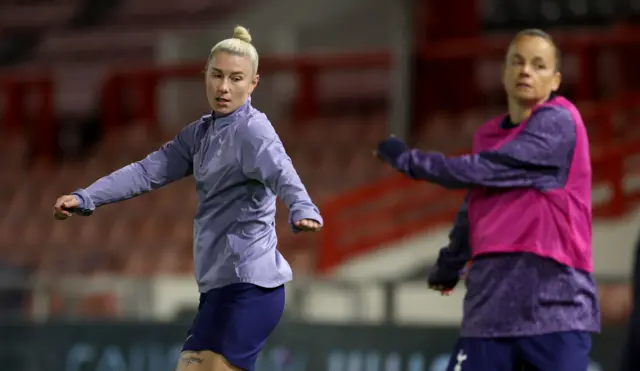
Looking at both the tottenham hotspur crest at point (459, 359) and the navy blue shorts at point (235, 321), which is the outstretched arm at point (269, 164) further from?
the tottenham hotspur crest at point (459, 359)

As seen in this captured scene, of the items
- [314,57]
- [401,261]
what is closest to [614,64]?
[314,57]

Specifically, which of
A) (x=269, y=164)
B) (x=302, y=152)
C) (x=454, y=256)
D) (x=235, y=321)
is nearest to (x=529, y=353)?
(x=454, y=256)

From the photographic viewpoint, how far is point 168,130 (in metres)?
16.8

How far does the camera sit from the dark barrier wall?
821 cm

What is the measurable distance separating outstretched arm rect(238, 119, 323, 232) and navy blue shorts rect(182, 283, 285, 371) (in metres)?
0.36

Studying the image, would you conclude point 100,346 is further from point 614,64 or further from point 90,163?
point 614,64

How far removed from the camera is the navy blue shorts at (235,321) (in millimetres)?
4688

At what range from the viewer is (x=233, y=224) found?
4.71m

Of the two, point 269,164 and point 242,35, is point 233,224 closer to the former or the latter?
point 269,164

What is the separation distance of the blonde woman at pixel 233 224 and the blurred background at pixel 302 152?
3.54 metres

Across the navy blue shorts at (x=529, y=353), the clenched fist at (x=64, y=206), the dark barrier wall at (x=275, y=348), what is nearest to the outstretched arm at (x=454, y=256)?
the navy blue shorts at (x=529, y=353)

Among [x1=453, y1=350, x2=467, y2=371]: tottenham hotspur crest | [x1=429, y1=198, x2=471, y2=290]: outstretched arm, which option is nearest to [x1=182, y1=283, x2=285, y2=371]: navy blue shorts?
[x1=453, y1=350, x2=467, y2=371]: tottenham hotspur crest

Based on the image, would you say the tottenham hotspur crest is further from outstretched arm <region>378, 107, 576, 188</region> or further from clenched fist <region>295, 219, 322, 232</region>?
clenched fist <region>295, 219, 322, 232</region>

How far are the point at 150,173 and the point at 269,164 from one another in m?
0.51
